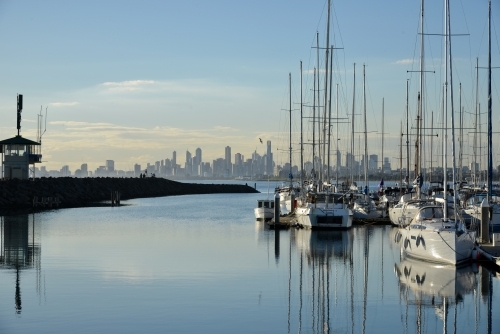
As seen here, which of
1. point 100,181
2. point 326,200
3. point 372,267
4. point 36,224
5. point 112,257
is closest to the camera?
point 372,267

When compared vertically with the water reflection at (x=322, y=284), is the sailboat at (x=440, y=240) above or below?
above

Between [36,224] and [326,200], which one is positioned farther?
[36,224]

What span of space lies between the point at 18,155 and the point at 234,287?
5714cm

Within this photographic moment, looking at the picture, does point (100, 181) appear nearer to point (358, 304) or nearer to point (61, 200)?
point (61, 200)

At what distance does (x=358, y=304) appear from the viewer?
2109 centimetres

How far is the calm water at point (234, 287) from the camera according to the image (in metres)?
18.5

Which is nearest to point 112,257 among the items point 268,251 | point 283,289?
point 268,251

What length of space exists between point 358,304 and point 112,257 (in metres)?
12.7

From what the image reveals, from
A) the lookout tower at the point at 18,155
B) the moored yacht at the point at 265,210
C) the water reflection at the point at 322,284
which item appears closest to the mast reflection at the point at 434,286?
the water reflection at the point at 322,284

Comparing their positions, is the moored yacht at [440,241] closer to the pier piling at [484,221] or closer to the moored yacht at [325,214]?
the pier piling at [484,221]

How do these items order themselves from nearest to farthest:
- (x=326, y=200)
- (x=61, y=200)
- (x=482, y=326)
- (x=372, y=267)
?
(x=482, y=326), (x=372, y=267), (x=326, y=200), (x=61, y=200)

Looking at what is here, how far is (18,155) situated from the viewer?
2995 inches

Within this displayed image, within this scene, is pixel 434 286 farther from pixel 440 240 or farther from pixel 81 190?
pixel 81 190

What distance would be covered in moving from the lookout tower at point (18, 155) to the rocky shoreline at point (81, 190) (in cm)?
191
